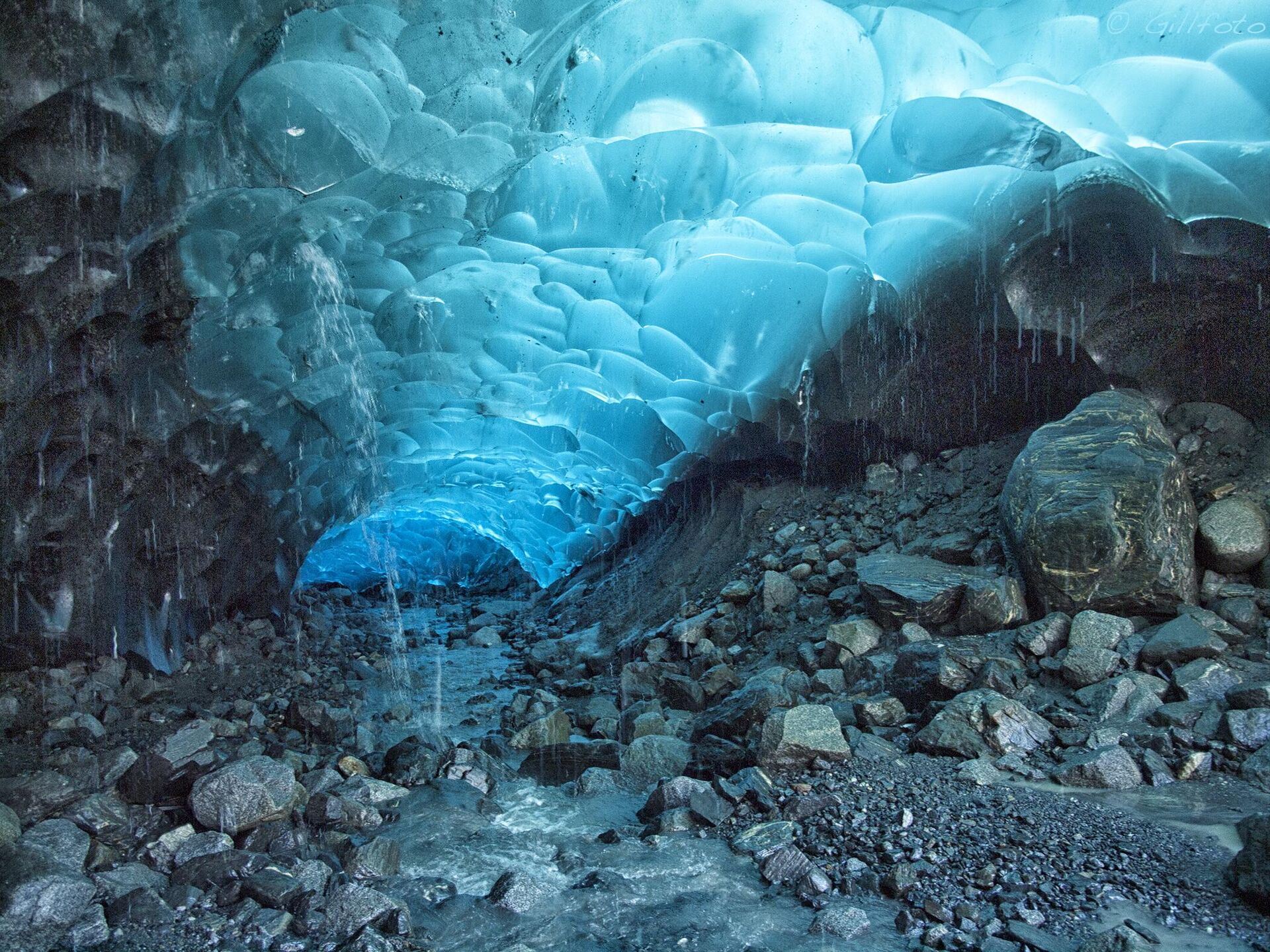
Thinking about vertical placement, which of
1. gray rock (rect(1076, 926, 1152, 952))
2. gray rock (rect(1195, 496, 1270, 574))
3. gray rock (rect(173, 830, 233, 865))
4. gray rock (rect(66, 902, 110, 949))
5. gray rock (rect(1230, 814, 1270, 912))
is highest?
gray rock (rect(1195, 496, 1270, 574))

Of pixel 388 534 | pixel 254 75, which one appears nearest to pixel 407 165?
pixel 254 75

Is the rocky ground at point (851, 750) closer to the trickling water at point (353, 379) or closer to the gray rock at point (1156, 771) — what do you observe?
the gray rock at point (1156, 771)

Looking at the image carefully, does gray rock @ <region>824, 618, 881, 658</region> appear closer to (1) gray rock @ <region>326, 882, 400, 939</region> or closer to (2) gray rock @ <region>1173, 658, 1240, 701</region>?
(2) gray rock @ <region>1173, 658, 1240, 701</region>

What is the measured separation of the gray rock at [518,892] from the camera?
10.1 feet

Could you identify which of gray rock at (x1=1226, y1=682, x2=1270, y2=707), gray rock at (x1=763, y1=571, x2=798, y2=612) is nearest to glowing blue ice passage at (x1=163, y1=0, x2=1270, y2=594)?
gray rock at (x1=763, y1=571, x2=798, y2=612)

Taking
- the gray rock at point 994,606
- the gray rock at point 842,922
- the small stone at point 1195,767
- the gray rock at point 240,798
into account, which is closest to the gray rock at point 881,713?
the gray rock at point 994,606

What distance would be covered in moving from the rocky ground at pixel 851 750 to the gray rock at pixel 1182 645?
0.5 inches

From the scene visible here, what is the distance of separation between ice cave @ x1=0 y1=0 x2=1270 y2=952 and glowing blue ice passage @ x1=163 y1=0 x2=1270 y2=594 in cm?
3

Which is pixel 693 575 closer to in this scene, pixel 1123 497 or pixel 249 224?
pixel 1123 497

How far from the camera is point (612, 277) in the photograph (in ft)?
22.0

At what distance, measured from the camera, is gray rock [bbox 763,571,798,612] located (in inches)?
264

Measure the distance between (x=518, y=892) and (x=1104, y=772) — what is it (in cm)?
265

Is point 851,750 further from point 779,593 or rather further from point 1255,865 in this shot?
point 779,593

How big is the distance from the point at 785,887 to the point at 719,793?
0.79m
